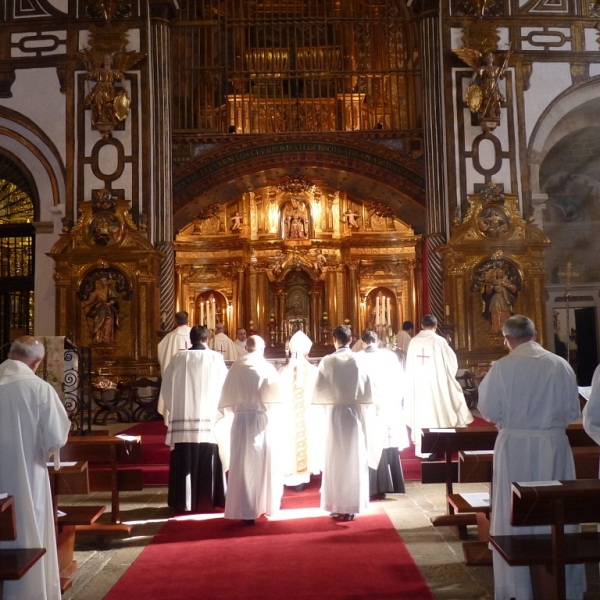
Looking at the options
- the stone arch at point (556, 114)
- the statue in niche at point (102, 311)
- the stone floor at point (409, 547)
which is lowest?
the stone floor at point (409, 547)

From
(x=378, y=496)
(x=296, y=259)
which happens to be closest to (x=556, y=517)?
(x=378, y=496)

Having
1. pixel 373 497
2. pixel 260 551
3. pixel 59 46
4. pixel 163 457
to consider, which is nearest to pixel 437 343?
pixel 373 497

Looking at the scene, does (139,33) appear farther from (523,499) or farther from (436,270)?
(523,499)

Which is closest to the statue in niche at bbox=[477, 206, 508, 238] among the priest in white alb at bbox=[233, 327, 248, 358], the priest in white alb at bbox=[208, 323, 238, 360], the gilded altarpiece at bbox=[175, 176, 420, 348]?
the gilded altarpiece at bbox=[175, 176, 420, 348]

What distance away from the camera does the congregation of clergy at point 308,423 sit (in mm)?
4312

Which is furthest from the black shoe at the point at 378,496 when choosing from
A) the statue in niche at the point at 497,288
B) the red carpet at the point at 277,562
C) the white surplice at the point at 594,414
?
the statue in niche at the point at 497,288

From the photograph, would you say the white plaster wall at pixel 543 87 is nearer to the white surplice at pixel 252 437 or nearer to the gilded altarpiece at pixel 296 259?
the gilded altarpiece at pixel 296 259

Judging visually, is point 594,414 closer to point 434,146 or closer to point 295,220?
point 434,146

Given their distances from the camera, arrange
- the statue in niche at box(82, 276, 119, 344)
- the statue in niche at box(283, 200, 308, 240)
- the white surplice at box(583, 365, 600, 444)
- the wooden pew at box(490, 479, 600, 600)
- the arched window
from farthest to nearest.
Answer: the statue in niche at box(283, 200, 308, 240), the arched window, the statue in niche at box(82, 276, 119, 344), the white surplice at box(583, 365, 600, 444), the wooden pew at box(490, 479, 600, 600)

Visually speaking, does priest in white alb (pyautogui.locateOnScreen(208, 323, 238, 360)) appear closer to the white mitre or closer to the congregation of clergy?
the congregation of clergy

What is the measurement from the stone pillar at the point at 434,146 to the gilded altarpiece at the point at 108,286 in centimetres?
506

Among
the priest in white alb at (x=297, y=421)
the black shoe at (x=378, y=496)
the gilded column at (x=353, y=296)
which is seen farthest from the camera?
the gilded column at (x=353, y=296)

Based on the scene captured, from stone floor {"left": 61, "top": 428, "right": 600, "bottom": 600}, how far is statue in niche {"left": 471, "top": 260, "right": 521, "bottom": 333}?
5.76 m

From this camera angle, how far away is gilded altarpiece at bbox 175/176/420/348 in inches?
710
